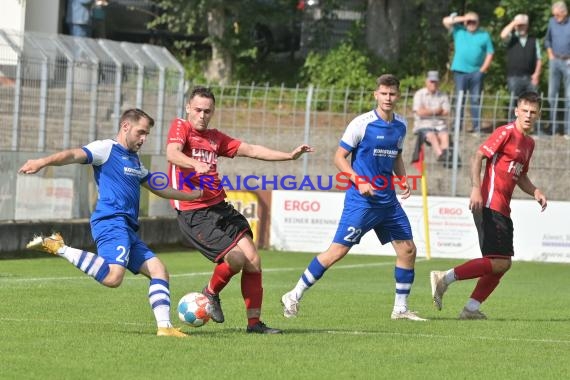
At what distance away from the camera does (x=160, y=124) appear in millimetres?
23625

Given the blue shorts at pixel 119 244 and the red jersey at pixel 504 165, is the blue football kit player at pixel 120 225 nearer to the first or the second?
the blue shorts at pixel 119 244

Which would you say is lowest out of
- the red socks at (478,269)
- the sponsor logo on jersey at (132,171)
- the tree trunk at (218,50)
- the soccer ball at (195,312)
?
the soccer ball at (195,312)

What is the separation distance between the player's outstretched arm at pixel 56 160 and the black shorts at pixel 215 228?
120cm

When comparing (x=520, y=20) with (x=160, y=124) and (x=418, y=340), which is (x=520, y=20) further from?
(x=418, y=340)

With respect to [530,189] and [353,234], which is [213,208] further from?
[530,189]

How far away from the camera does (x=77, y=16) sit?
96.9ft

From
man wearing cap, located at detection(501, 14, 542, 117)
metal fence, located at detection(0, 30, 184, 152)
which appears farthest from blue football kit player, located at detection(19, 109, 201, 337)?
man wearing cap, located at detection(501, 14, 542, 117)

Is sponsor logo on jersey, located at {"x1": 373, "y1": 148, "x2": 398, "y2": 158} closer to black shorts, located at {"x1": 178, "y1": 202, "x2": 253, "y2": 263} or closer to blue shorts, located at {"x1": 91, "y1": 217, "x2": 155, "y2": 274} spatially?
black shorts, located at {"x1": 178, "y1": 202, "x2": 253, "y2": 263}

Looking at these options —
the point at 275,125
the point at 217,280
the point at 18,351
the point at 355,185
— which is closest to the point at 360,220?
the point at 355,185

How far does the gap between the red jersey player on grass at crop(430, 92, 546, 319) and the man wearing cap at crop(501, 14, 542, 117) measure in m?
13.0

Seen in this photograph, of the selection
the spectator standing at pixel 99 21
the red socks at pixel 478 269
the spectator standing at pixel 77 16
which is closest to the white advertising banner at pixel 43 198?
the spectator standing at pixel 77 16

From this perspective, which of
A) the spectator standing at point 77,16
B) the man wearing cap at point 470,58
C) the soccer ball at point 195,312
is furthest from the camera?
the spectator standing at point 77,16

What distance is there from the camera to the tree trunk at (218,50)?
3306 centimetres

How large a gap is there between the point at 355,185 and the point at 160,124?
444 inches
